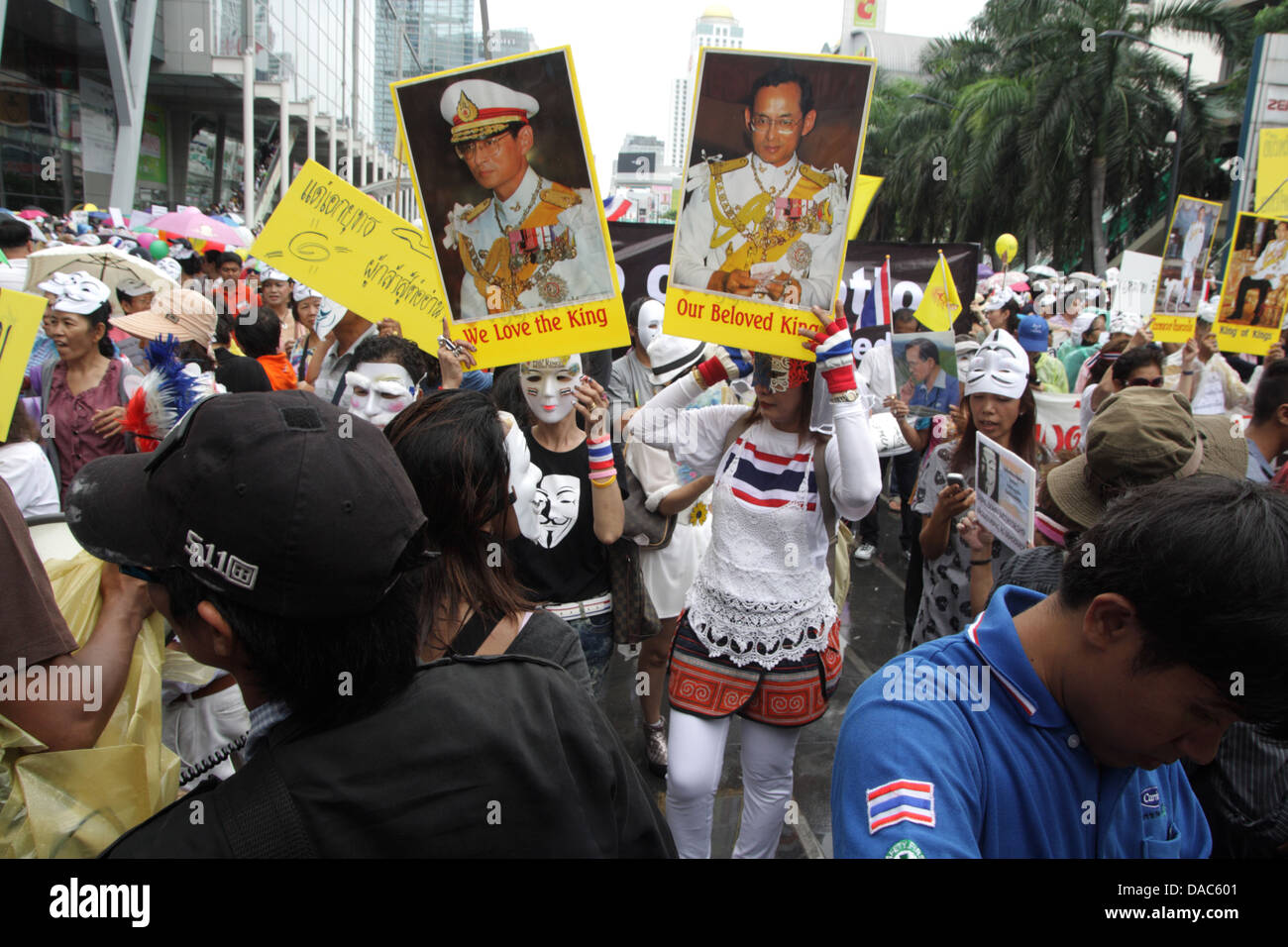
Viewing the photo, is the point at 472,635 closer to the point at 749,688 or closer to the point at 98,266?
the point at 749,688

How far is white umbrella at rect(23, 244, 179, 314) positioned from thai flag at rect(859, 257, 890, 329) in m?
4.98

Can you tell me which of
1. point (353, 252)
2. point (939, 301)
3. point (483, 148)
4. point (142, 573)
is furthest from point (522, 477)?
point (939, 301)

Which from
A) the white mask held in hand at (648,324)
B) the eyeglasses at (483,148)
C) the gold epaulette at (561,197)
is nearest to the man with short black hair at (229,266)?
the white mask held in hand at (648,324)

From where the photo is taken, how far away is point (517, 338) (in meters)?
3.02

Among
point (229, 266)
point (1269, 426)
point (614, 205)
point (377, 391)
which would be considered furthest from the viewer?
point (614, 205)

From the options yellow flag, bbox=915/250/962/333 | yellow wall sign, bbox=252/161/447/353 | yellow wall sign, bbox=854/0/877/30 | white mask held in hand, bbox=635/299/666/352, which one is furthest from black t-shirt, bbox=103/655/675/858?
yellow wall sign, bbox=854/0/877/30

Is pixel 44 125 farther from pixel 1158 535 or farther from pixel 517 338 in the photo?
pixel 1158 535

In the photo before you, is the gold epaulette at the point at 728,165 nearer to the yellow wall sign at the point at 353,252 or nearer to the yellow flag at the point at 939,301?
the yellow wall sign at the point at 353,252

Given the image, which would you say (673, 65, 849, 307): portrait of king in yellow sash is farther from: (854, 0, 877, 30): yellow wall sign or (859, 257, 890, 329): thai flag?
(854, 0, 877, 30): yellow wall sign

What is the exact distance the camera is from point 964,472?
3.41 m

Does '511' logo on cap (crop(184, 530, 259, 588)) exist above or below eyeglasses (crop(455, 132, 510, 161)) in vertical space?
below

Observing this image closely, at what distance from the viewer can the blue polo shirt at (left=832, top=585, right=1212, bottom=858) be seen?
3.86 ft

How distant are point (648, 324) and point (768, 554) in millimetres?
2712
